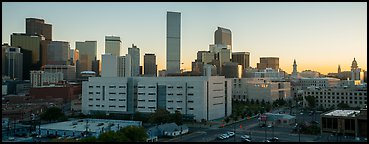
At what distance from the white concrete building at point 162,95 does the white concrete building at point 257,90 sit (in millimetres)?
11310

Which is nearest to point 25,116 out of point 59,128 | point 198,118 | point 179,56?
point 59,128

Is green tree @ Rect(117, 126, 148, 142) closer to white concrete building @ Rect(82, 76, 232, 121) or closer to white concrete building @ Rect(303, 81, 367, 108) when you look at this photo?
white concrete building @ Rect(82, 76, 232, 121)

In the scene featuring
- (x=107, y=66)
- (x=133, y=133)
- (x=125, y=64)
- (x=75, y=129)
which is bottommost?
(x=75, y=129)

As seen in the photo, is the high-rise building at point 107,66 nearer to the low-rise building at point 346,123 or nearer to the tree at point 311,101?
the tree at point 311,101

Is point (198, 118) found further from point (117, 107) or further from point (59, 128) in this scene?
point (59, 128)

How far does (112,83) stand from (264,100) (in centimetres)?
1727

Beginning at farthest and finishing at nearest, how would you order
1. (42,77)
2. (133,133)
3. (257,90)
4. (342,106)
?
(42,77), (257,90), (342,106), (133,133)

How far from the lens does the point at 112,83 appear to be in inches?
1110

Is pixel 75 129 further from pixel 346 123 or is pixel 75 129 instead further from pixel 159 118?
pixel 346 123

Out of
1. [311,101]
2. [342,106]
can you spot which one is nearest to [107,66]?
[311,101]

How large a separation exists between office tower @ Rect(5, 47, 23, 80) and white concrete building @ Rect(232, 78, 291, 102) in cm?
5401

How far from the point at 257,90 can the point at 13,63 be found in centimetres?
5852

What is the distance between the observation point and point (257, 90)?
39000 mm

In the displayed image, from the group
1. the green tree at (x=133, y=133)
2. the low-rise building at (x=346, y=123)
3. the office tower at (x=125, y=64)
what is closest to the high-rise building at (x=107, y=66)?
the low-rise building at (x=346, y=123)
